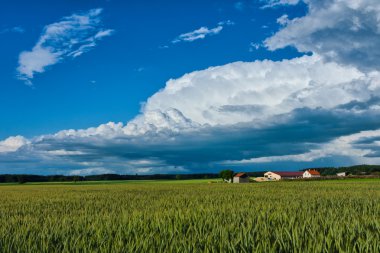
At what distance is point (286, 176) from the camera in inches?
6791

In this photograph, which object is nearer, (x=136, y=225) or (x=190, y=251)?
(x=190, y=251)

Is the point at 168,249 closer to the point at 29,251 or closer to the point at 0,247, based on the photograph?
the point at 29,251

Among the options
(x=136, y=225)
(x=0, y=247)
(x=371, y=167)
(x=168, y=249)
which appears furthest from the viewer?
(x=371, y=167)

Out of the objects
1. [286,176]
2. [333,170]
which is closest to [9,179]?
[286,176]

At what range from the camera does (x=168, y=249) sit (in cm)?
545

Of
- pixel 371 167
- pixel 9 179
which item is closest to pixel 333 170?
pixel 371 167

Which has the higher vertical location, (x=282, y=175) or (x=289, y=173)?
(x=289, y=173)

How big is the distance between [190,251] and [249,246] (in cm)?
90

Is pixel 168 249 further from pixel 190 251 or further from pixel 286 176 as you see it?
pixel 286 176

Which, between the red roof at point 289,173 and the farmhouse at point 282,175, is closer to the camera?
the farmhouse at point 282,175

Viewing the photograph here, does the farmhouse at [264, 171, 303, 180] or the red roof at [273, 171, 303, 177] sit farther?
the red roof at [273, 171, 303, 177]

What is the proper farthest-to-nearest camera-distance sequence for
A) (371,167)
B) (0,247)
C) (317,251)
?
(371,167) → (0,247) → (317,251)

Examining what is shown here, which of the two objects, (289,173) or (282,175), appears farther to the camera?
(289,173)

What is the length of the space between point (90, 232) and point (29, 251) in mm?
1769
